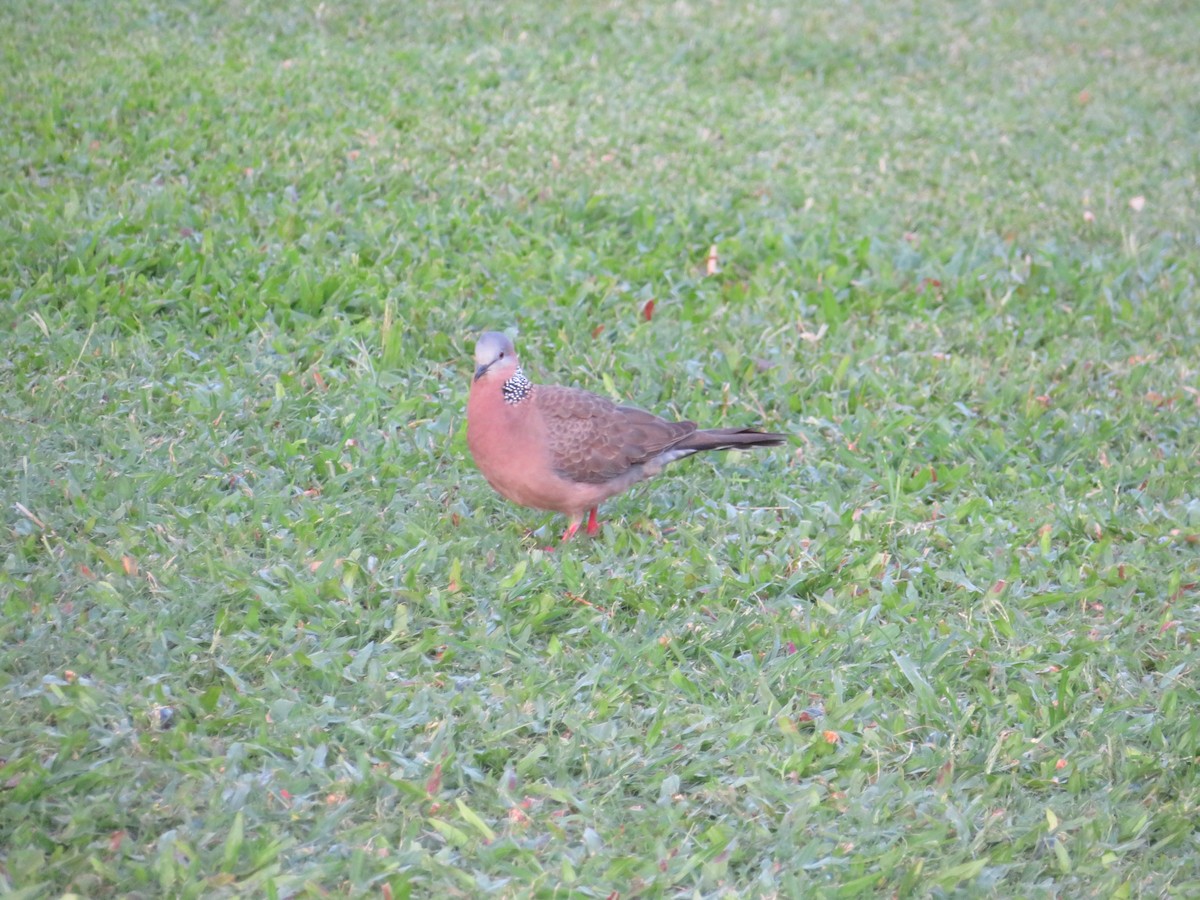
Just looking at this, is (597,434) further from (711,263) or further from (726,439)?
(711,263)

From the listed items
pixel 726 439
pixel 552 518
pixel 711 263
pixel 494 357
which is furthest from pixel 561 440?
pixel 711 263

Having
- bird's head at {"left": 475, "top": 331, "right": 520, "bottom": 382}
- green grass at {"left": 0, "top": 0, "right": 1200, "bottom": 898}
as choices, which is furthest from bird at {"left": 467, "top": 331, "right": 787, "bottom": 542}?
green grass at {"left": 0, "top": 0, "right": 1200, "bottom": 898}

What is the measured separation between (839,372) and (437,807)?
3.58m

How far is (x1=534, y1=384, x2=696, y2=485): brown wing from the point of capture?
4.91 m

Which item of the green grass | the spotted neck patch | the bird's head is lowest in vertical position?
the green grass

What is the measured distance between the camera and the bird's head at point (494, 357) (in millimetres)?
4922

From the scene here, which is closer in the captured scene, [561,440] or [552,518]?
[561,440]

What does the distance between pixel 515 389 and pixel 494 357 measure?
15 cm

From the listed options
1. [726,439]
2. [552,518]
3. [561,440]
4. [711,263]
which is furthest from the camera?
[711,263]

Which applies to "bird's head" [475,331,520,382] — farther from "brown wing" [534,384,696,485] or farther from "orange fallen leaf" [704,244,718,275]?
A: "orange fallen leaf" [704,244,718,275]

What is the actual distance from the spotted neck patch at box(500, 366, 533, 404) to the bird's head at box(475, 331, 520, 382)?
22 millimetres

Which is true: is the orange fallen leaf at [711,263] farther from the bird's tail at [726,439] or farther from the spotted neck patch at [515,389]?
the spotted neck patch at [515,389]

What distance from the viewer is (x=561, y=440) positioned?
4926mm

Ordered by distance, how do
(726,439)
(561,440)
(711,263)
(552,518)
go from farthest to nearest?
(711,263) < (552,518) < (726,439) < (561,440)
